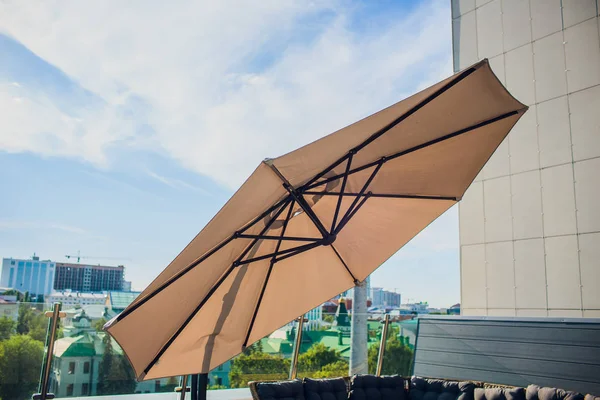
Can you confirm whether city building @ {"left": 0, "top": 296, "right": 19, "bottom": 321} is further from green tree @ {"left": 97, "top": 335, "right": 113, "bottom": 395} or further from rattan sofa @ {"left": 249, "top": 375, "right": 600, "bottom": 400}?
rattan sofa @ {"left": 249, "top": 375, "right": 600, "bottom": 400}

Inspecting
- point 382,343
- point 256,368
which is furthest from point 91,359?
point 382,343

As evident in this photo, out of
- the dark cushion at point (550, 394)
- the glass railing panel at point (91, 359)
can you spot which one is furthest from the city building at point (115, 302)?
the dark cushion at point (550, 394)

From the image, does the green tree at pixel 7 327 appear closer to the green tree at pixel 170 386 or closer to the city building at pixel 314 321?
the green tree at pixel 170 386

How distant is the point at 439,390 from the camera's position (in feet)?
15.7

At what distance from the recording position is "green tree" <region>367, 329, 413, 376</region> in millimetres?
7113

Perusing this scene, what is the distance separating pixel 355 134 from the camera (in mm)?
2877

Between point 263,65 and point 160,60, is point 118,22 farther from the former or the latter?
point 263,65

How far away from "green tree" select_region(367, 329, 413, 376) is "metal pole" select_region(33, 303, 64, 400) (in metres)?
4.01

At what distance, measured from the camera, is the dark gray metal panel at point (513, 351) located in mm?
5164

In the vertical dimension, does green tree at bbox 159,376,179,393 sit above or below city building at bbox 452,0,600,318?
below

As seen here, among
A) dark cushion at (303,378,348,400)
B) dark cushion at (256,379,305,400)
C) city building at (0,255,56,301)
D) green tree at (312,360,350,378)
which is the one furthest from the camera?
city building at (0,255,56,301)

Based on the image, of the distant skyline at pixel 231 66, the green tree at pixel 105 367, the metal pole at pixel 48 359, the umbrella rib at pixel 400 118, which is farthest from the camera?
the distant skyline at pixel 231 66

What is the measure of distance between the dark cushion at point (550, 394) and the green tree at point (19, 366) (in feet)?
15.4

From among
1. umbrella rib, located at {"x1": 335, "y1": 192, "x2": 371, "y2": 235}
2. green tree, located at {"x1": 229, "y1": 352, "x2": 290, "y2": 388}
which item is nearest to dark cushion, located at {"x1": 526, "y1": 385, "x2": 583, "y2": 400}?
umbrella rib, located at {"x1": 335, "y1": 192, "x2": 371, "y2": 235}
